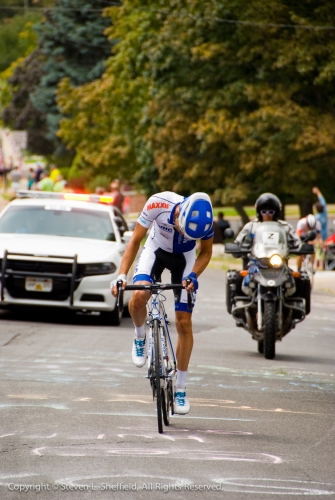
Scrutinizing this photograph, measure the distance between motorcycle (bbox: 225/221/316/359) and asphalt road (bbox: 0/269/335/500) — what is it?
1.16 ft

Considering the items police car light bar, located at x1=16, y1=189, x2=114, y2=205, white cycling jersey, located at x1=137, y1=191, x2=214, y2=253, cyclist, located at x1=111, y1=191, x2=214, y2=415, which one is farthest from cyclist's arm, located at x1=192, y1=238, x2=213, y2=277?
police car light bar, located at x1=16, y1=189, x2=114, y2=205

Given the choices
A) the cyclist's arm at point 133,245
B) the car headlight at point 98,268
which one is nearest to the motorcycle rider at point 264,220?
the car headlight at point 98,268

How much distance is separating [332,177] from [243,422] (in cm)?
3426

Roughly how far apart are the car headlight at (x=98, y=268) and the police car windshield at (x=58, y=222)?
1.03 meters

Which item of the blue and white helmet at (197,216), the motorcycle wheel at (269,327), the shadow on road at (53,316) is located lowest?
the shadow on road at (53,316)

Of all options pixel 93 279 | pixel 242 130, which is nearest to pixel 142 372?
pixel 93 279

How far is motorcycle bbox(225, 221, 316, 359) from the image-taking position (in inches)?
496

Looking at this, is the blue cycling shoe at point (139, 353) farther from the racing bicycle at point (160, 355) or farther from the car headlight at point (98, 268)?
the car headlight at point (98, 268)

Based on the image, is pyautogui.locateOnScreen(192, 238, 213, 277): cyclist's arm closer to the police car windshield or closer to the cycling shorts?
the cycling shorts

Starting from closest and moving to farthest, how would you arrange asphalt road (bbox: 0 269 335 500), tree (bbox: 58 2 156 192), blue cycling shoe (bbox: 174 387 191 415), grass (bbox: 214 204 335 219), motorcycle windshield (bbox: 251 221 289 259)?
1. asphalt road (bbox: 0 269 335 500)
2. blue cycling shoe (bbox: 174 387 191 415)
3. motorcycle windshield (bbox: 251 221 289 259)
4. tree (bbox: 58 2 156 192)
5. grass (bbox: 214 204 335 219)

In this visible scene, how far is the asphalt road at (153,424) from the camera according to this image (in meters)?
6.16

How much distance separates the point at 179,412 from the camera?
8.11m

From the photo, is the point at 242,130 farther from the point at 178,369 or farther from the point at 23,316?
the point at 178,369

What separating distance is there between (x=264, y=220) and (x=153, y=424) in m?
5.46
